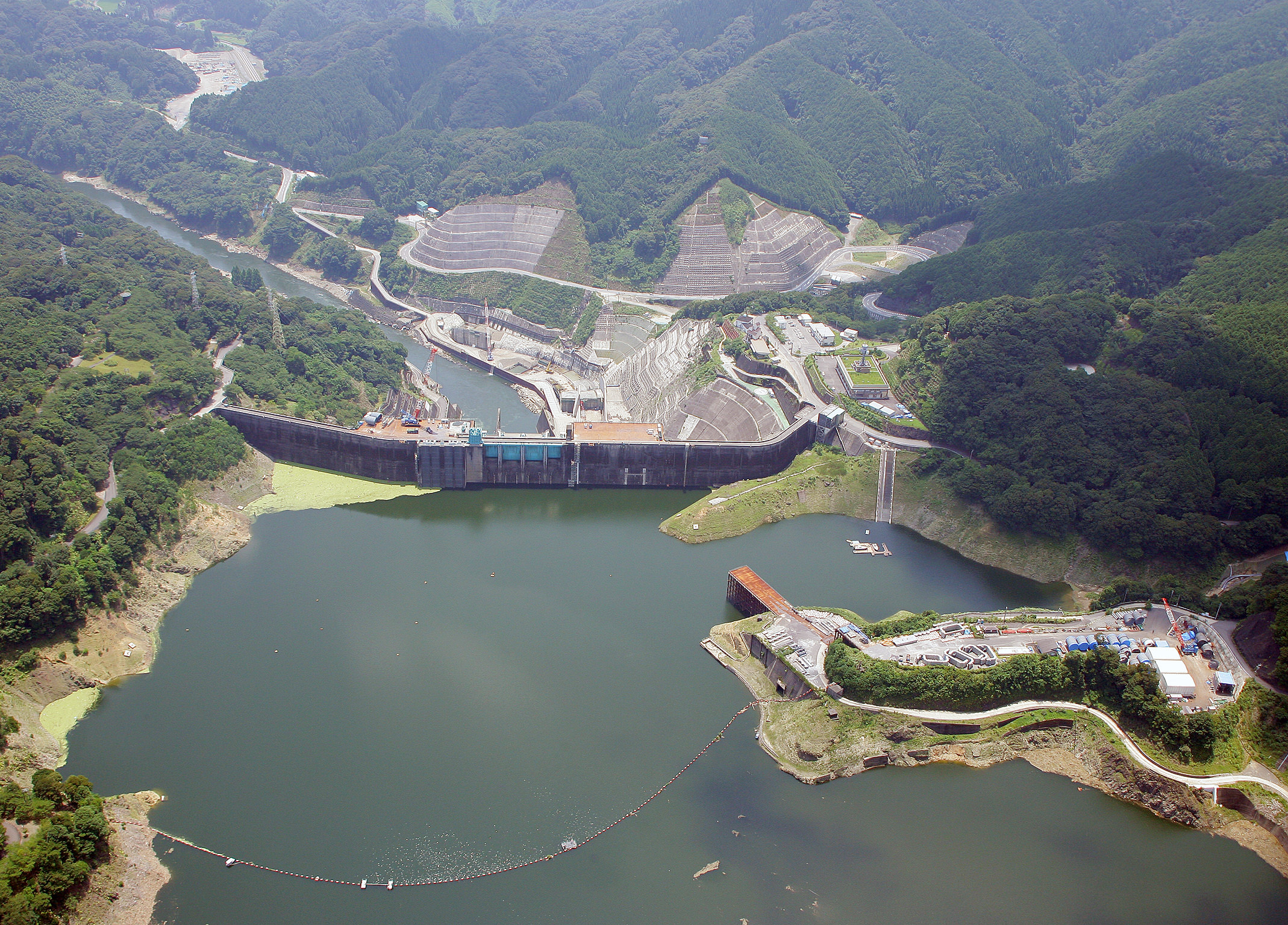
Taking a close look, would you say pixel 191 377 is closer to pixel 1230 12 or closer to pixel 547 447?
pixel 547 447

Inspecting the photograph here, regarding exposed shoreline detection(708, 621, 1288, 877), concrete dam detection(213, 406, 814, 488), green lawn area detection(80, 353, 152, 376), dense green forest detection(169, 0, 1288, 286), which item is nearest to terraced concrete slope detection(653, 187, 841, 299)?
dense green forest detection(169, 0, 1288, 286)

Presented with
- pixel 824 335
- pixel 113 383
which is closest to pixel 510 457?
pixel 113 383

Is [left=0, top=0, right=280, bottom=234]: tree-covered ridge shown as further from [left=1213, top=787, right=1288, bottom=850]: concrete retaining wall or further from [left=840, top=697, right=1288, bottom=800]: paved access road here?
[left=1213, top=787, right=1288, bottom=850]: concrete retaining wall

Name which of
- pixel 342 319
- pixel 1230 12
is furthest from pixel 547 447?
pixel 1230 12

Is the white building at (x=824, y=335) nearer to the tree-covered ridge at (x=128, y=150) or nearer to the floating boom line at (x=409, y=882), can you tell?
the floating boom line at (x=409, y=882)

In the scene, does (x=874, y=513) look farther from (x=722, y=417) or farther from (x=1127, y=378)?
(x=1127, y=378)
